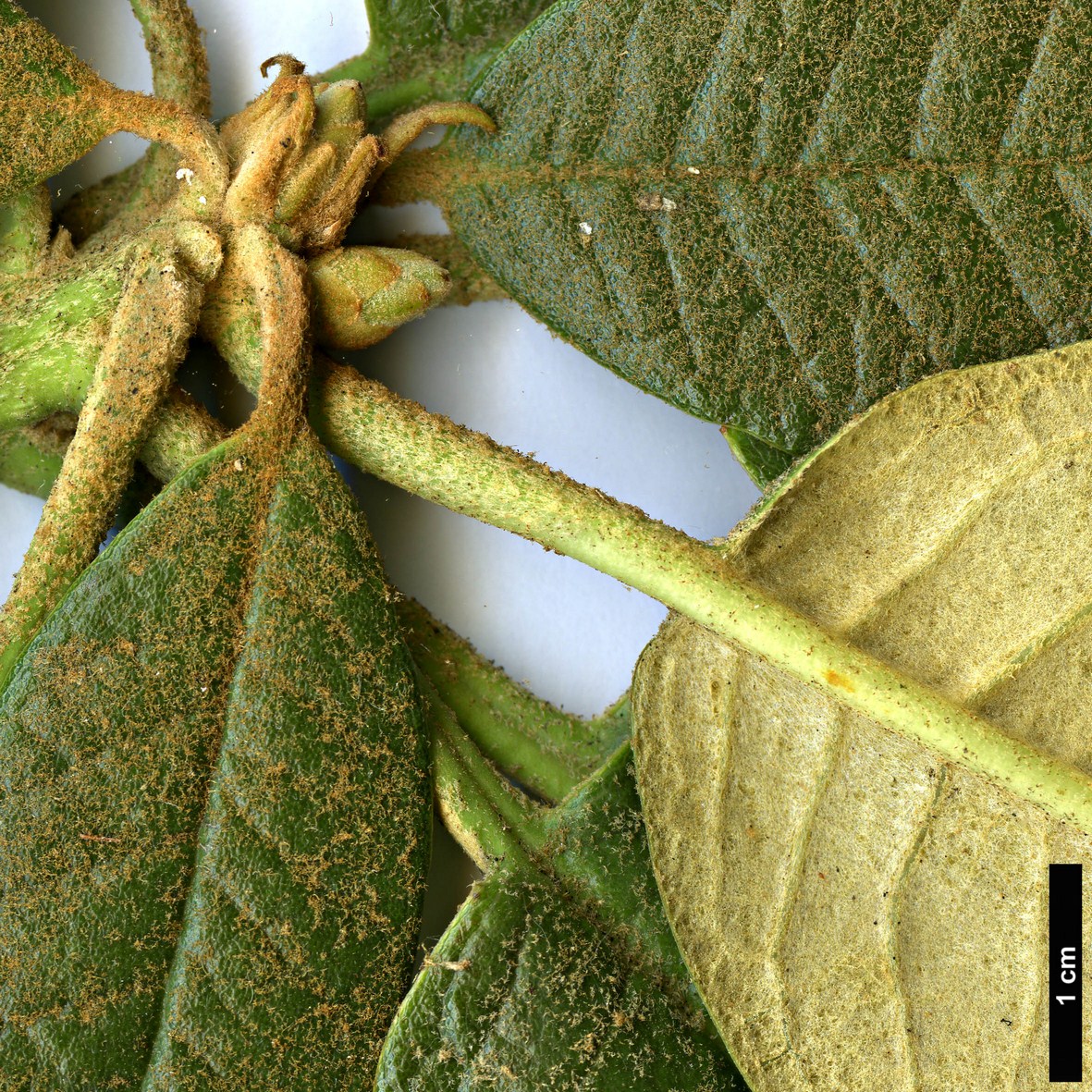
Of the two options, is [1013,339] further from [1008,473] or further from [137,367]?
[137,367]

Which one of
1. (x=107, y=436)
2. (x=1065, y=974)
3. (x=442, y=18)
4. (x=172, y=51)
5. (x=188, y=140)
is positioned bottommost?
(x=1065, y=974)

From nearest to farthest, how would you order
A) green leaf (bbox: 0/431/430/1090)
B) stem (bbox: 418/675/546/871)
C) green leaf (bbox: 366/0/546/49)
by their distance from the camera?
green leaf (bbox: 0/431/430/1090) → stem (bbox: 418/675/546/871) → green leaf (bbox: 366/0/546/49)

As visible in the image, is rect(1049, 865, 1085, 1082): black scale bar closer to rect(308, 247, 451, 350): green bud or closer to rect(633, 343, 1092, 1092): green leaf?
rect(633, 343, 1092, 1092): green leaf

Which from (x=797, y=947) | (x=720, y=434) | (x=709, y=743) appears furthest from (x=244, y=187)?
(x=797, y=947)

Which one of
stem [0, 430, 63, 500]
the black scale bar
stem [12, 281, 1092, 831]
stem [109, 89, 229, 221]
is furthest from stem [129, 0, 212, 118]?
the black scale bar

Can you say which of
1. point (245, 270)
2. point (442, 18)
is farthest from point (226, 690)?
point (442, 18)

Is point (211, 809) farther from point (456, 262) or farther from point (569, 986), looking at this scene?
point (456, 262)
